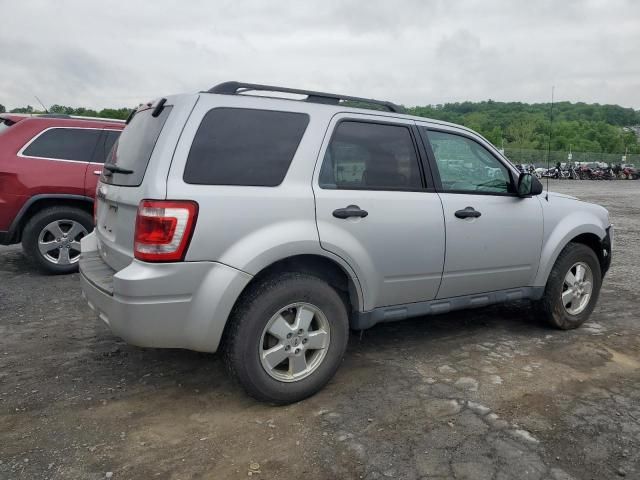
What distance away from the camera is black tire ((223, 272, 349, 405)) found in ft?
9.84

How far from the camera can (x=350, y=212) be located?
331 centimetres

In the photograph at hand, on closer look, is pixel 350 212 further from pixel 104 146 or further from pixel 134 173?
pixel 104 146

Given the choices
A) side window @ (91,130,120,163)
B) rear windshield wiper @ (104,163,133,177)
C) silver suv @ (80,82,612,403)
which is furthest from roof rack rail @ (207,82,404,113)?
side window @ (91,130,120,163)

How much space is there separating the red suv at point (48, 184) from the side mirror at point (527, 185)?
4765 mm

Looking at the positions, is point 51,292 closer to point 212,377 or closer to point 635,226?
point 212,377

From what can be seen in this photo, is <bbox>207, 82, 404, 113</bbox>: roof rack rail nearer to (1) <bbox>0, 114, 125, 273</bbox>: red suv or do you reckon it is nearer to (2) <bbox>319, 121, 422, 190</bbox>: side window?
(2) <bbox>319, 121, 422, 190</bbox>: side window

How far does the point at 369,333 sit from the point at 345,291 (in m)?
1.12

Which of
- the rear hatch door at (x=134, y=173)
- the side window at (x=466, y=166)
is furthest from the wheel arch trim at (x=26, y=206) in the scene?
the side window at (x=466, y=166)

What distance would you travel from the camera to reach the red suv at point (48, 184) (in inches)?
241

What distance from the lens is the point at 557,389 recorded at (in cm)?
350

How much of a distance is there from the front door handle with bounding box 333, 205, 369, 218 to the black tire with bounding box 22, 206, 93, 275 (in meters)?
4.18

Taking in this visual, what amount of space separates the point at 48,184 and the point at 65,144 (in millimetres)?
590

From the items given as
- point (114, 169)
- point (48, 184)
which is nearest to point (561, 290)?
point (114, 169)

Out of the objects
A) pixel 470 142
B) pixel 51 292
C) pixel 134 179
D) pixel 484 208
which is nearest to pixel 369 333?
pixel 484 208
